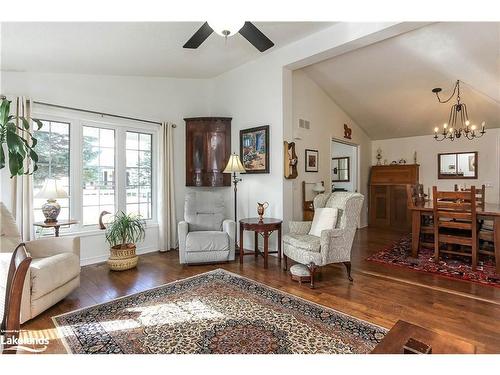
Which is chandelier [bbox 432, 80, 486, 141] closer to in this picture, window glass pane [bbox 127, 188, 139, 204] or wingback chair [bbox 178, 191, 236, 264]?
wingback chair [bbox 178, 191, 236, 264]

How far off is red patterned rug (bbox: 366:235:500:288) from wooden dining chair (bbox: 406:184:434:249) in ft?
0.61

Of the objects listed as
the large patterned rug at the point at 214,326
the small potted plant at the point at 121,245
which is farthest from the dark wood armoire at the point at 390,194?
the small potted plant at the point at 121,245

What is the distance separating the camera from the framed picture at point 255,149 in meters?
4.15

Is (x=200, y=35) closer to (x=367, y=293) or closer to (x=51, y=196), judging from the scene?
(x=51, y=196)

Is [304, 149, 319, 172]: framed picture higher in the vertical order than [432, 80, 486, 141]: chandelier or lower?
lower

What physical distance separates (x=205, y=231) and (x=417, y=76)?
4.12 meters

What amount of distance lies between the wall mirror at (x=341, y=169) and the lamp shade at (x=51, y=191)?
220 inches

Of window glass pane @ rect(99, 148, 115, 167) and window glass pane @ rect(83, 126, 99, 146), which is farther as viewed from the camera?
window glass pane @ rect(99, 148, 115, 167)

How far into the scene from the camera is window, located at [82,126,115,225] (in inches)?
151

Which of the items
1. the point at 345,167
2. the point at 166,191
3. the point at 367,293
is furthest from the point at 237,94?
the point at 367,293

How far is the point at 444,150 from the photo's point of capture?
19.5ft

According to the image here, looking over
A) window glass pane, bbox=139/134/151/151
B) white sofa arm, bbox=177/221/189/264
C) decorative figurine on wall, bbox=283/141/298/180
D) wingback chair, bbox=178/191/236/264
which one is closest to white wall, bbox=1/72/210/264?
window glass pane, bbox=139/134/151/151

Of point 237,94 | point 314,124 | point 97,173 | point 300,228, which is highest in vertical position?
point 237,94
